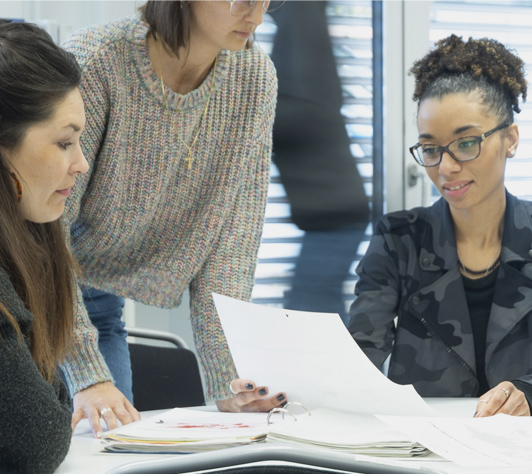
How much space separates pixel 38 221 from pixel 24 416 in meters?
0.39

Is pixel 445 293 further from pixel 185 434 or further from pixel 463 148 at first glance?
pixel 185 434

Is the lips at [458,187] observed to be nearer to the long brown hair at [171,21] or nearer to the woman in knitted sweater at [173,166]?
the woman in knitted sweater at [173,166]

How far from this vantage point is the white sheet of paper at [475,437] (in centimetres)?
87

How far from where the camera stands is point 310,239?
9.18 feet

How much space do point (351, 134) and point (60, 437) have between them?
211 cm

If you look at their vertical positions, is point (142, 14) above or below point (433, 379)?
above

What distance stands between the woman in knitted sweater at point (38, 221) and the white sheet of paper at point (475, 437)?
456mm

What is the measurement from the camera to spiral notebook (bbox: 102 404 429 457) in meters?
0.91

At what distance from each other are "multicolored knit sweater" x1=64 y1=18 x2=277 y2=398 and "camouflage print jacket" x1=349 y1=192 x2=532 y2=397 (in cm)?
29

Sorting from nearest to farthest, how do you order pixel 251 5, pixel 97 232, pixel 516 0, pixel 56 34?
pixel 251 5, pixel 97 232, pixel 56 34, pixel 516 0

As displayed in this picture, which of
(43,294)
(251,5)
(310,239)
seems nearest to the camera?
(43,294)

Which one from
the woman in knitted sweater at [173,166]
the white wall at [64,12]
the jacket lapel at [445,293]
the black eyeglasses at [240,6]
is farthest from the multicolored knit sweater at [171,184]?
the white wall at [64,12]

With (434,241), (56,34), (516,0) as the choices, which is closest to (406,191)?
(516,0)

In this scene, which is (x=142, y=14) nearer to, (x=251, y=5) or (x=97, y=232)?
(x=251, y=5)
